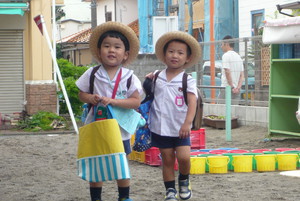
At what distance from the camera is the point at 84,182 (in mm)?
8703

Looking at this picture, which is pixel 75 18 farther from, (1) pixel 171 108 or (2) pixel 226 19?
(1) pixel 171 108

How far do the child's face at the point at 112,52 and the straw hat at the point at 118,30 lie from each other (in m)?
0.09

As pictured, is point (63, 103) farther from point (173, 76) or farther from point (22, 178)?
point (173, 76)

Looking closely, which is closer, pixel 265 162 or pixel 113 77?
pixel 113 77

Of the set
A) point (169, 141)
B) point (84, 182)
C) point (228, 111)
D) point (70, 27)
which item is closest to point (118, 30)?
point (169, 141)

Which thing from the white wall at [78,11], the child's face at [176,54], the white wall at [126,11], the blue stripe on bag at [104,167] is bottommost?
the blue stripe on bag at [104,167]

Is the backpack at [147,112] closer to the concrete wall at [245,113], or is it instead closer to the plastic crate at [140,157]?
the plastic crate at [140,157]

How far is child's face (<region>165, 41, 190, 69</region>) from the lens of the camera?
729 centimetres

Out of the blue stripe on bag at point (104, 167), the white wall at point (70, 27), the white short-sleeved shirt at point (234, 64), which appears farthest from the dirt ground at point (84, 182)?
the white wall at point (70, 27)

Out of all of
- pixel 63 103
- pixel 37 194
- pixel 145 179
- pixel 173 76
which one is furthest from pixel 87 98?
pixel 63 103

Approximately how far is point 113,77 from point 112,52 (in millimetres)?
225

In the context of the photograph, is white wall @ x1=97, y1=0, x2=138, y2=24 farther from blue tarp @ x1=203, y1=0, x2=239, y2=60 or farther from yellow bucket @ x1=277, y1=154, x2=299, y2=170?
yellow bucket @ x1=277, y1=154, x2=299, y2=170

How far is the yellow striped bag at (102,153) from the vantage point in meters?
6.30

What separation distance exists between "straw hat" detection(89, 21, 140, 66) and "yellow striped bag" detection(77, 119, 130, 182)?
0.84 metres
